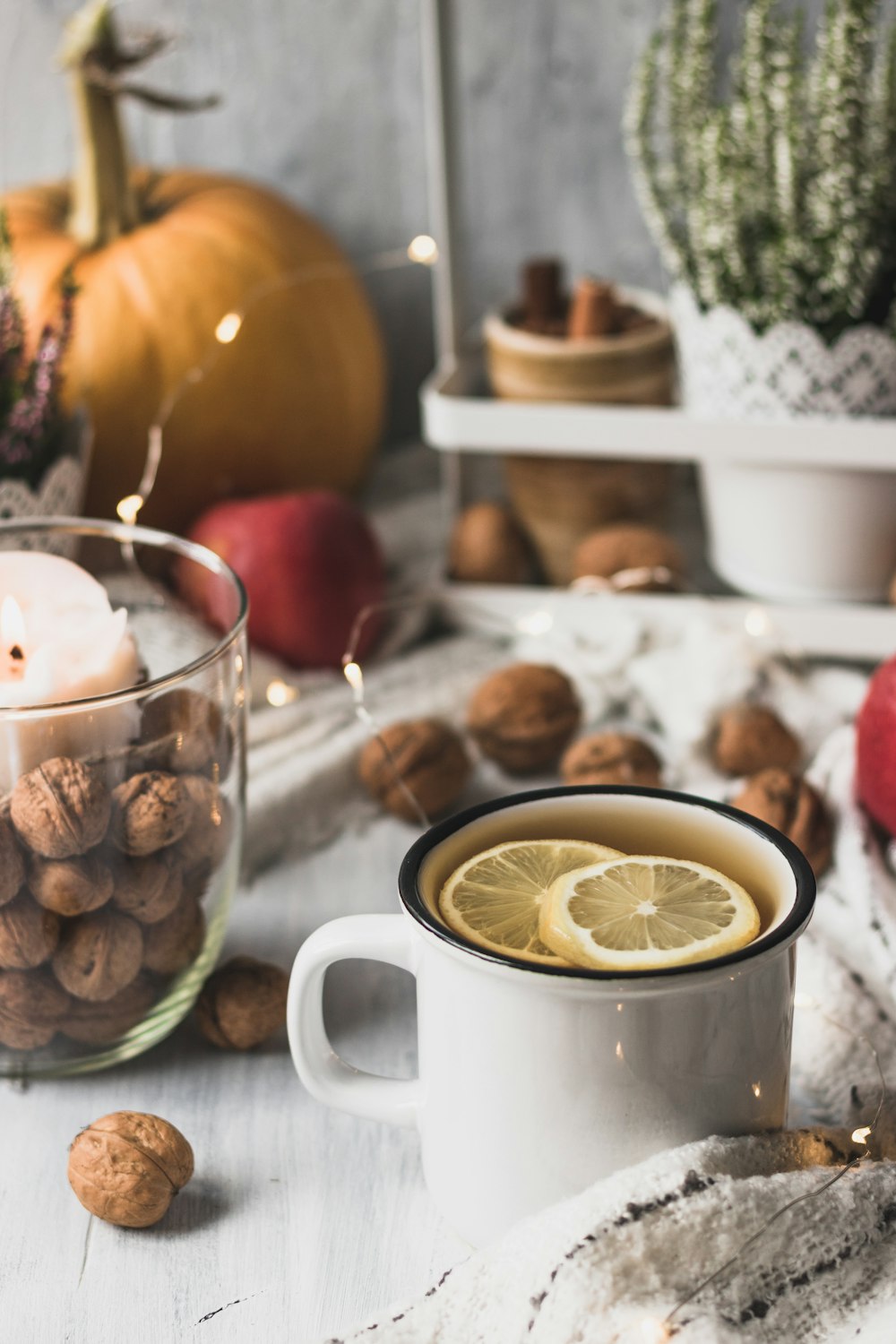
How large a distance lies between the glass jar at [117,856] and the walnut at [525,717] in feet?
0.57

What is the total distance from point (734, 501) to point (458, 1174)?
16.8 inches

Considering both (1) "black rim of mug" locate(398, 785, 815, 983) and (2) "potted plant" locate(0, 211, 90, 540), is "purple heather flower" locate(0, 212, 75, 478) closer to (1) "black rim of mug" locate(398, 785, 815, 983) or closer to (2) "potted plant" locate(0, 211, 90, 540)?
(2) "potted plant" locate(0, 211, 90, 540)

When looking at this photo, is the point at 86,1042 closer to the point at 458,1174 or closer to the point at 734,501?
the point at 458,1174

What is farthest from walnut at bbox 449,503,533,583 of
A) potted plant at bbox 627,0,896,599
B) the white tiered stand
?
potted plant at bbox 627,0,896,599

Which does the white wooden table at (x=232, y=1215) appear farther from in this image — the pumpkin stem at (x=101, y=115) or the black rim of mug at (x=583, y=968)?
the pumpkin stem at (x=101, y=115)

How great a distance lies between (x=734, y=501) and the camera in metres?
0.72

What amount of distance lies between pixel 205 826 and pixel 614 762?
21cm

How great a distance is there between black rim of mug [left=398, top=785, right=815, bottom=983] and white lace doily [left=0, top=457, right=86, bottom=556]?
12.2 inches

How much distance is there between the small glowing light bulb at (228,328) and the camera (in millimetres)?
778

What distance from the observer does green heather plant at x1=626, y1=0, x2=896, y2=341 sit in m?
0.64

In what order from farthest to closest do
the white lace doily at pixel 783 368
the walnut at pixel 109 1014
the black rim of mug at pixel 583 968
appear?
the white lace doily at pixel 783 368
the walnut at pixel 109 1014
the black rim of mug at pixel 583 968

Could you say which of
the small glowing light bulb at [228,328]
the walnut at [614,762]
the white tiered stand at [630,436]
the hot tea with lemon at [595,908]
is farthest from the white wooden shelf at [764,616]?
the hot tea with lemon at [595,908]

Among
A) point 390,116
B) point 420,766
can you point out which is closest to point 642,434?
point 420,766

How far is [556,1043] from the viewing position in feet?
1.16
